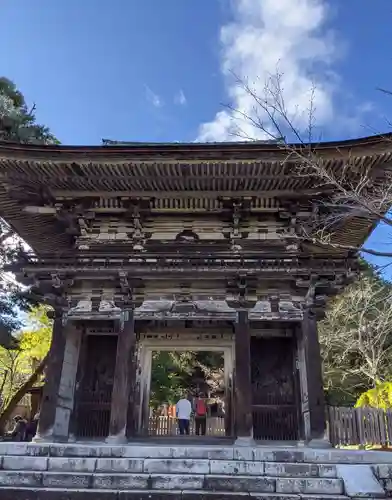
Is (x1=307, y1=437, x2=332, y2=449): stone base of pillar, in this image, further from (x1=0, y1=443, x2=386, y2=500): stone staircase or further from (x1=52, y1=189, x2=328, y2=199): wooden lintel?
(x1=52, y1=189, x2=328, y2=199): wooden lintel

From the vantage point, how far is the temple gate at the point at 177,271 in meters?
8.48

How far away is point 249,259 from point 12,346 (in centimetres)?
1094

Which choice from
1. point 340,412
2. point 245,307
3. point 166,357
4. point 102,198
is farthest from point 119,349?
point 166,357

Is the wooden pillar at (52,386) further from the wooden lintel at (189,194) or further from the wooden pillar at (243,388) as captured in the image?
the wooden pillar at (243,388)

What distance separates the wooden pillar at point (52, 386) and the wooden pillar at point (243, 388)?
12.1 ft

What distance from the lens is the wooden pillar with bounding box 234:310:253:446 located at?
7977 mm

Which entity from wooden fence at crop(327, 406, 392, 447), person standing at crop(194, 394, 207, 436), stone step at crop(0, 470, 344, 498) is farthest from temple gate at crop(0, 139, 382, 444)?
person standing at crop(194, 394, 207, 436)

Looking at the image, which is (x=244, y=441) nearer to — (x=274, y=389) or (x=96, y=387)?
(x=274, y=389)

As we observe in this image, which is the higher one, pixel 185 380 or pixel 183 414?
pixel 185 380

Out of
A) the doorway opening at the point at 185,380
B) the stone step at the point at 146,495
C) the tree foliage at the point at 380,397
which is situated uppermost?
the doorway opening at the point at 185,380

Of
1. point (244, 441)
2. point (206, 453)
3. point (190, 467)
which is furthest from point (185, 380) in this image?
point (190, 467)

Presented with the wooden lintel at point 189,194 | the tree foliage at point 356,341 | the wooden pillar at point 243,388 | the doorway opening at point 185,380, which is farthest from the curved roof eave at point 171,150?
the tree foliage at point 356,341

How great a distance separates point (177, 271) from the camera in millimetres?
8531

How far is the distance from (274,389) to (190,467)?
4.76 m
